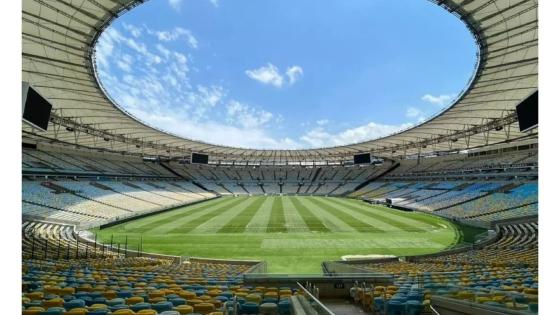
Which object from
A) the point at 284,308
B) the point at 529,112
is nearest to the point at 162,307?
the point at 284,308

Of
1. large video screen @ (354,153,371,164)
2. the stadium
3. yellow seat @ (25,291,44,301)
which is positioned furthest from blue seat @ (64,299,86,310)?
large video screen @ (354,153,371,164)

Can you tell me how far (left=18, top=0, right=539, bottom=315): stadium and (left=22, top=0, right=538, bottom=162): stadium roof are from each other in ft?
0.40

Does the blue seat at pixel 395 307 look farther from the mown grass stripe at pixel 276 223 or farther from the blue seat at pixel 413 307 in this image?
the mown grass stripe at pixel 276 223

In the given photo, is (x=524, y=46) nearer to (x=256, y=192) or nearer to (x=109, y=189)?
(x=109, y=189)

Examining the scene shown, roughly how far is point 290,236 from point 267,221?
8.41 metres

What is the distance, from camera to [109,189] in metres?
45.5

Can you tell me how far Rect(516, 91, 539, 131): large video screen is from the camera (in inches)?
665

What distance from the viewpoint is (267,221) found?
3419 cm

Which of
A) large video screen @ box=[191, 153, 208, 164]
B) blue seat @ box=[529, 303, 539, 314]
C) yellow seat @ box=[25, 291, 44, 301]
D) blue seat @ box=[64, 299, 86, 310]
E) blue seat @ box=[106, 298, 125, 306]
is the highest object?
large video screen @ box=[191, 153, 208, 164]

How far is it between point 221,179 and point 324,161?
2632 centimetres

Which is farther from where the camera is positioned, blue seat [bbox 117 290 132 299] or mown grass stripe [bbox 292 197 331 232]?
mown grass stripe [bbox 292 197 331 232]

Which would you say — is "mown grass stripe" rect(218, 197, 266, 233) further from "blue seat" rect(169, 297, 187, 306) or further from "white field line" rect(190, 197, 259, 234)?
"blue seat" rect(169, 297, 187, 306)

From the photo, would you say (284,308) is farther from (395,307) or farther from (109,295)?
(109,295)
